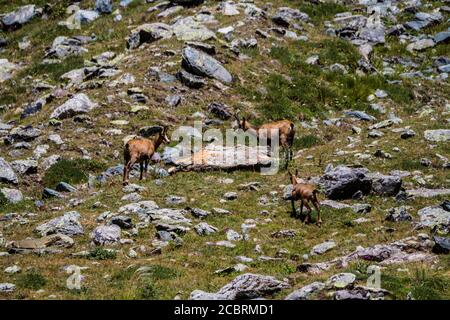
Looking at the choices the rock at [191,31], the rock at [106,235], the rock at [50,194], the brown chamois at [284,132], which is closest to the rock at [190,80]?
the rock at [191,31]

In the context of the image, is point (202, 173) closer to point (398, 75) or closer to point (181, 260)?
→ point (181, 260)

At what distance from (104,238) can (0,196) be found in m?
5.87

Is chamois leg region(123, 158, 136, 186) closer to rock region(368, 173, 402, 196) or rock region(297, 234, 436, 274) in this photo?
rock region(368, 173, 402, 196)

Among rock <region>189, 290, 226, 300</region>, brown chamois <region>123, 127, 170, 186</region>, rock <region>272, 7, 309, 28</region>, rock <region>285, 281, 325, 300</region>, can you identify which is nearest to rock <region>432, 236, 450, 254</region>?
rock <region>285, 281, 325, 300</region>

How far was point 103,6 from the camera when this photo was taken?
39531mm

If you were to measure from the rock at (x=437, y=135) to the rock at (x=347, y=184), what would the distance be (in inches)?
200

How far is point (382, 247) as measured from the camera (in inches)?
550

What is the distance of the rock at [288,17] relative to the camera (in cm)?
3425

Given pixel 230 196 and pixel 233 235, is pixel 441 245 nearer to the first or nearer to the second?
pixel 233 235

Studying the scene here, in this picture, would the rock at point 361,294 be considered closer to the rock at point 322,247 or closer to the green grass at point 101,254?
the rock at point 322,247

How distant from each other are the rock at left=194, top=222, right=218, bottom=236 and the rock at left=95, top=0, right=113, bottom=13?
87.5ft

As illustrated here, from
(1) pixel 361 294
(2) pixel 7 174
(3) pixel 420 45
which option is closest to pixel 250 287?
(1) pixel 361 294

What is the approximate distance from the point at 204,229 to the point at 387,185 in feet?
18.1

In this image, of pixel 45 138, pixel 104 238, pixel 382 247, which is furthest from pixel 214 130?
pixel 382 247
